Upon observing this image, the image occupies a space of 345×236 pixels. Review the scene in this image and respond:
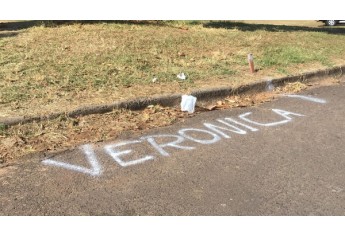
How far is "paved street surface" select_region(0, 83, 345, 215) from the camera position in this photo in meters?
2.93

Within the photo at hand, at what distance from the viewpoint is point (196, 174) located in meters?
3.39

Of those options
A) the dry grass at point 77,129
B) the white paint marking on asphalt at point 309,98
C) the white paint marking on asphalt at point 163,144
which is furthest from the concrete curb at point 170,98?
the white paint marking on asphalt at point 163,144

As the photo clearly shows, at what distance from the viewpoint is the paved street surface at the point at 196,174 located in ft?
9.60

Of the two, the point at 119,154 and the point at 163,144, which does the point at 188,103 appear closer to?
the point at 163,144

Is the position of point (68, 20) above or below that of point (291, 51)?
above

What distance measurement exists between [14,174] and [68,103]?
1.35 meters

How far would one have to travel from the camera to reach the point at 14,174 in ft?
11.0

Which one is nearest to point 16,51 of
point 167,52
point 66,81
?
point 66,81

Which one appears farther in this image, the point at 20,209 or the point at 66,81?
the point at 66,81

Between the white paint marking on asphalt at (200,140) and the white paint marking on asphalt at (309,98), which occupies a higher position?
the white paint marking on asphalt at (309,98)

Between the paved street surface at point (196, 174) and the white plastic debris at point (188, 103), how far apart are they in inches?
11.7

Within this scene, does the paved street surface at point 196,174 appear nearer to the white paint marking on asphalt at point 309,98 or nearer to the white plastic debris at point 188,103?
the white plastic debris at point 188,103

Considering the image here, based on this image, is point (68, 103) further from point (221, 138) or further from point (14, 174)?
point (221, 138)

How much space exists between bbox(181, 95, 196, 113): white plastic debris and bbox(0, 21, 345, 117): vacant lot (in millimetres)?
247
